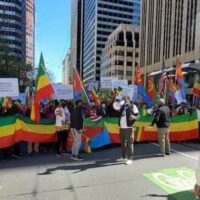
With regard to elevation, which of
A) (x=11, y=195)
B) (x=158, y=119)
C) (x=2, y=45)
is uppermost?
(x=2, y=45)

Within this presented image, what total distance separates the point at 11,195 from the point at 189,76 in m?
56.4

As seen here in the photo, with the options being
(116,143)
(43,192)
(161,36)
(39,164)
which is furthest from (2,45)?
(161,36)

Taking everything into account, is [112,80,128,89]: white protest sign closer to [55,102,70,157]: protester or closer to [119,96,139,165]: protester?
[55,102,70,157]: protester

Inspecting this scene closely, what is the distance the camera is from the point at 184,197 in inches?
285

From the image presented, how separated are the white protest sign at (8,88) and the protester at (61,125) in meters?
1.45

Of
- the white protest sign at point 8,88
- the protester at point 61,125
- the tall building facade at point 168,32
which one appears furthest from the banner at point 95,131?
the tall building facade at point 168,32

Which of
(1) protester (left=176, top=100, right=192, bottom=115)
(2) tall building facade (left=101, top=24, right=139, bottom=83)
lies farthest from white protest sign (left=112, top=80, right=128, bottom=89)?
(2) tall building facade (left=101, top=24, right=139, bottom=83)

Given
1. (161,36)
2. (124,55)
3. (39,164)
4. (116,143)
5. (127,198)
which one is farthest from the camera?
(124,55)

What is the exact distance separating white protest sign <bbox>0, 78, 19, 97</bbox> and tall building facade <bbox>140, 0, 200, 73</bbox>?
51.0m

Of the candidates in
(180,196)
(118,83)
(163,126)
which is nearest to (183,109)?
(118,83)

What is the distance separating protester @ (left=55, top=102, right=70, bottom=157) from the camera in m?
12.1

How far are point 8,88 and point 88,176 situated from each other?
15.4ft

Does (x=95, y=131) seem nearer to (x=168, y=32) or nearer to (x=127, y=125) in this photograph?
(x=127, y=125)

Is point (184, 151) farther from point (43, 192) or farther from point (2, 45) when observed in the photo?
point (2, 45)
